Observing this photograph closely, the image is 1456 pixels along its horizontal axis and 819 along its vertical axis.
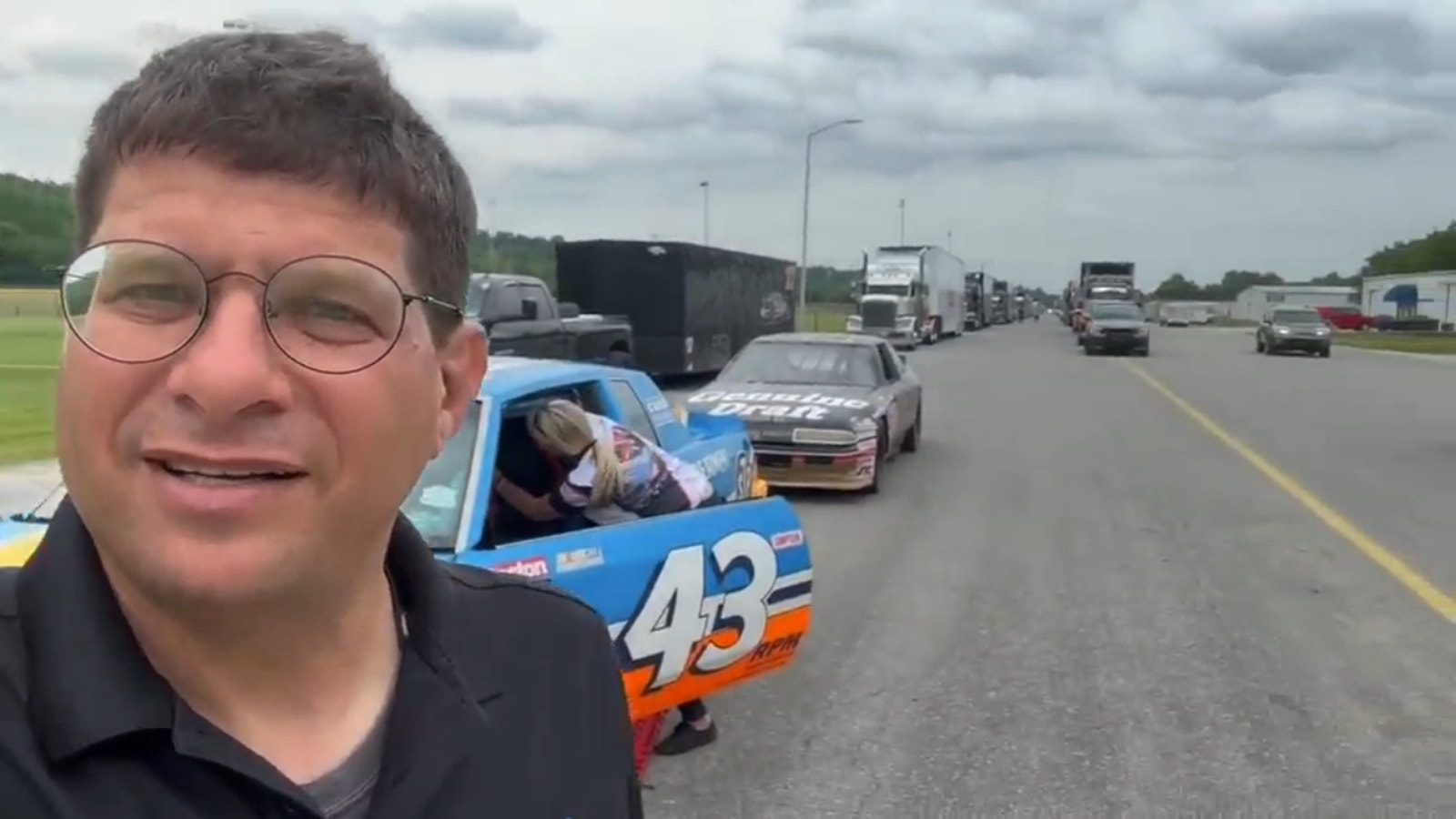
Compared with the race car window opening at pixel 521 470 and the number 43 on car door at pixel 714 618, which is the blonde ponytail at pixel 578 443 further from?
the number 43 on car door at pixel 714 618

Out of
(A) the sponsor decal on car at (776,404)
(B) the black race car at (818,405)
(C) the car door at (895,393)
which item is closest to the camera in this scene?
(B) the black race car at (818,405)

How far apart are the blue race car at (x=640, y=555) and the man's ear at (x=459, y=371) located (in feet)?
8.91

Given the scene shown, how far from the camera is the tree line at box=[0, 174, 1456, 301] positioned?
178 cm

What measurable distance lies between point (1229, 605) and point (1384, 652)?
1.21 metres

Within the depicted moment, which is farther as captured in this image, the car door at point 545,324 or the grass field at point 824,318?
the grass field at point 824,318

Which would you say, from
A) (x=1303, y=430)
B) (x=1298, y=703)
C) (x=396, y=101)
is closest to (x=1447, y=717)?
(x=1298, y=703)

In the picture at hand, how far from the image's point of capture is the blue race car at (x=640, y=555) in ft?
15.8

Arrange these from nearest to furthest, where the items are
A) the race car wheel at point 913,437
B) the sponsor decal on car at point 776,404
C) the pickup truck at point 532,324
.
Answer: the sponsor decal on car at point 776,404
the race car wheel at point 913,437
the pickup truck at point 532,324

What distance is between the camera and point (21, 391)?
18031mm

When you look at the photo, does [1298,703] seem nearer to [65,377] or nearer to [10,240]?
[65,377]

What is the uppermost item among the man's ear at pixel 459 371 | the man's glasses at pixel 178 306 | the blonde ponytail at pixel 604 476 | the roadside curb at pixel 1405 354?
the man's glasses at pixel 178 306

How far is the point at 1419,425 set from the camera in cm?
2156

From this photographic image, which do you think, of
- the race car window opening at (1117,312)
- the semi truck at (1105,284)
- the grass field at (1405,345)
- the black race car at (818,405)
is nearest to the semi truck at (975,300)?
the semi truck at (1105,284)

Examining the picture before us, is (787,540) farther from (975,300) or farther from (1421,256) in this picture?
(1421,256)
